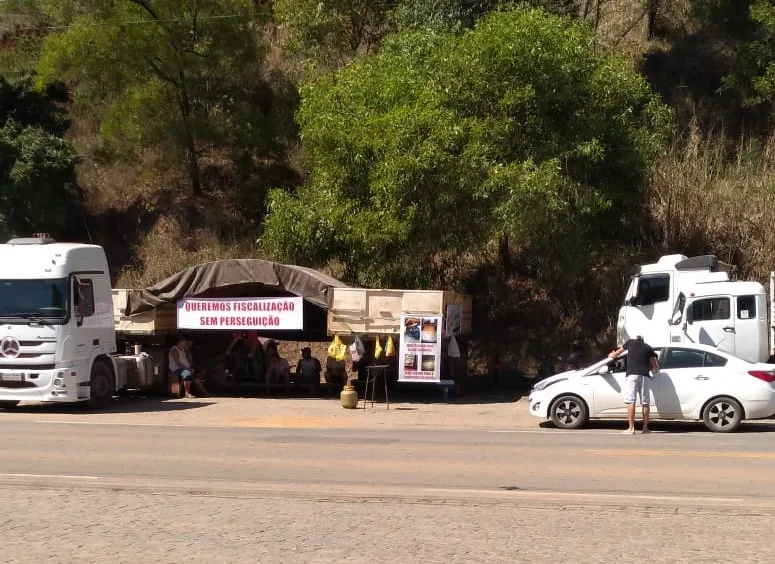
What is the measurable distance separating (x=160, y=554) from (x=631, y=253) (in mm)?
24624

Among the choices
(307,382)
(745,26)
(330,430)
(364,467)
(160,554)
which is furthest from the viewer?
(745,26)

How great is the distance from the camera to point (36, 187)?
34.8 m

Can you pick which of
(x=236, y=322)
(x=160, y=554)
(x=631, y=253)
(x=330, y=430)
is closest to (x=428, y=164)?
(x=236, y=322)

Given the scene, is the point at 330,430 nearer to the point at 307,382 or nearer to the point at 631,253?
the point at 307,382

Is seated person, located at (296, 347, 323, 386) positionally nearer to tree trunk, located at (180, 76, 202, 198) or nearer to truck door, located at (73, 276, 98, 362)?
truck door, located at (73, 276, 98, 362)

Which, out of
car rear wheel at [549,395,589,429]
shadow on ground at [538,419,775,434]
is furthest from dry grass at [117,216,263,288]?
car rear wheel at [549,395,589,429]

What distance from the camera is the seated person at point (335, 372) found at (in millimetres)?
23766

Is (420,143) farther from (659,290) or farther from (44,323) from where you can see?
(44,323)

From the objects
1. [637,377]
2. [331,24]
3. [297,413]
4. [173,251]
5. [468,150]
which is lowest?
[297,413]

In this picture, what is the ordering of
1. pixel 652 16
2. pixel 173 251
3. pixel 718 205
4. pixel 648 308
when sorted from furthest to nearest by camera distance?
pixel 652 16, pixel 173 251, pixel 718 205, pixel 648 308

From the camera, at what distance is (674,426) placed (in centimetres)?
1788

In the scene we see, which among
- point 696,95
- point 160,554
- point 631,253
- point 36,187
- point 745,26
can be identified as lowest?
point 160,554

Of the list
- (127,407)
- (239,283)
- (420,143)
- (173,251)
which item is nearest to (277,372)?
(239,283)

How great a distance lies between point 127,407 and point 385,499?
530 inches
